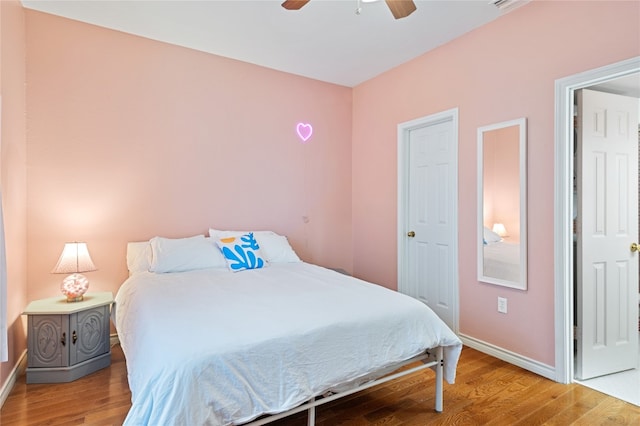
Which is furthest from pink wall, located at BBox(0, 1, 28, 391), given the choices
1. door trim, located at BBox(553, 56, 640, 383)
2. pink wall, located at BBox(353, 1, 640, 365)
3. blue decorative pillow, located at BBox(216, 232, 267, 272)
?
door trim, located at BBox(553, 56, 640, 383)

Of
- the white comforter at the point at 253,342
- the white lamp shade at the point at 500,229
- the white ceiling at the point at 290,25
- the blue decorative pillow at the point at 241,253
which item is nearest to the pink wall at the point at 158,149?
the white ceiling at the point at 290,25

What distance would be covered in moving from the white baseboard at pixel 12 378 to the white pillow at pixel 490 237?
3.41 meters

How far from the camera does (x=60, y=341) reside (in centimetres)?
224

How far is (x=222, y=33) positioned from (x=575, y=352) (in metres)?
3.67

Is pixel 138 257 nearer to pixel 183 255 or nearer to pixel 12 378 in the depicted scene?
pixel 183 255

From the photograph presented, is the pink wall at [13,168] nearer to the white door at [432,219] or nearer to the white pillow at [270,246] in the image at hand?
the white pillow at [270,246]

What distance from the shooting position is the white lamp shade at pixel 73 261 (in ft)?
7.87

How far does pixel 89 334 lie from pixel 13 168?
124 centimetres

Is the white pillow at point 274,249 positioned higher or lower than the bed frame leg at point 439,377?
higher

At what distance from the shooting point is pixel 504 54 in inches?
102

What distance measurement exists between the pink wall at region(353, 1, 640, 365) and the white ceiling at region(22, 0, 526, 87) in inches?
7.7

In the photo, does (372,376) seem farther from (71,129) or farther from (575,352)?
(71,129)

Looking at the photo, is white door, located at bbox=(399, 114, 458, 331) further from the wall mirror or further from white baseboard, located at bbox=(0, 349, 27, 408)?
white baseboard, located at bbox=(0, 349, 27, 408)

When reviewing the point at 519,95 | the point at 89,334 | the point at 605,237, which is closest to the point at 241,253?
the point at 89,334
